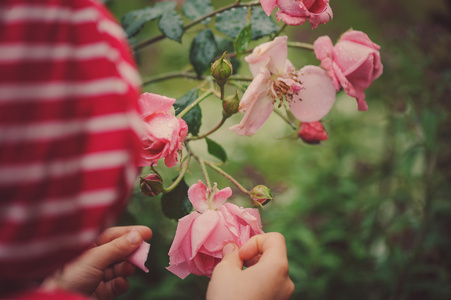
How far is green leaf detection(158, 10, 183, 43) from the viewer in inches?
23.4

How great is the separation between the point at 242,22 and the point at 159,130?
263 mm

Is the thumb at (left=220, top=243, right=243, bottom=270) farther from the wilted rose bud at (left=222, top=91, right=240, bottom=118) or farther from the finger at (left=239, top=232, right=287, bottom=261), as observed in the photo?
the wilted rose bud at (left=222, top=91, right=240, bottom=118)

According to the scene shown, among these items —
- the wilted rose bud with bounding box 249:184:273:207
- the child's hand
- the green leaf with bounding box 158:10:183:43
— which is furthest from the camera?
the green leaf with bounding box 158:10:183:43

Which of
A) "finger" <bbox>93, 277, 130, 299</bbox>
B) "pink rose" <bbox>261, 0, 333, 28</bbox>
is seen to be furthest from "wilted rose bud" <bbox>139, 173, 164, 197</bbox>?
"pink rose" <bbox>261, 0, 333, 28</bbox>

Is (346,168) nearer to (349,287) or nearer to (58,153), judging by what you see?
(349,287)

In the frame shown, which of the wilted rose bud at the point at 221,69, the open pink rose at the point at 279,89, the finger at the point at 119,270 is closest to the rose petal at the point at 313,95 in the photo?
the open pink rose at the point at 279,89

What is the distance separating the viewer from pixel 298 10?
0.47m

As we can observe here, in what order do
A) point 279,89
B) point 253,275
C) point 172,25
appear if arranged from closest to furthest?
point 253,275
point 279,89
point 172,25

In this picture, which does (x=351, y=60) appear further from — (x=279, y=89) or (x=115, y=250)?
(x=115, y=250)

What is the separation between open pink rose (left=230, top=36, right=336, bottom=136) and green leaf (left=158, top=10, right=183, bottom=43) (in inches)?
6.6

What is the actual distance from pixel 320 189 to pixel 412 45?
20.1 inches

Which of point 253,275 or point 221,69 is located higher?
point 221,69

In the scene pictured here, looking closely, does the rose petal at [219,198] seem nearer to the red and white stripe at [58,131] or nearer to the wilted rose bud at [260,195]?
the wilted rose bud at [260,195]

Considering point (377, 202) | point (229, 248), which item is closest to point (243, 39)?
point (229, 248)
